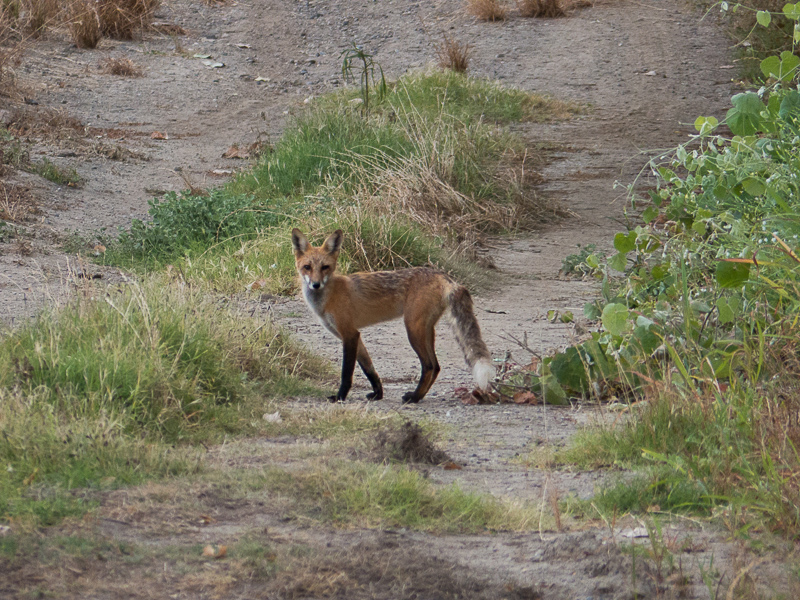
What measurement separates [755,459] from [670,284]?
6.22 ft

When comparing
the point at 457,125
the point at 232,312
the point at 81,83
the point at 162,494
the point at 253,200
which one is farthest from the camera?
the point at 81,83

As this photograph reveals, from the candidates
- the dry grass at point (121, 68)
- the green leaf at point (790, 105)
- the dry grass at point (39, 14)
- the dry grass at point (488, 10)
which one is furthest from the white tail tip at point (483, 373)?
the dry grass at point (488, 10)

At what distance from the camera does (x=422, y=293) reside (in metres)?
5.94

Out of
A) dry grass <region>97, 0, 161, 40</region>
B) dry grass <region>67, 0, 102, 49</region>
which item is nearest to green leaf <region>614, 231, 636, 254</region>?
dry grass <region>67, 0, 102, 49</region>

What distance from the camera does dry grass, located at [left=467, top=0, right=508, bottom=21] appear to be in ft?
70.3

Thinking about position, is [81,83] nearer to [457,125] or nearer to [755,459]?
[457,125]

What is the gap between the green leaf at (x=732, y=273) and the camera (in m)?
4.53

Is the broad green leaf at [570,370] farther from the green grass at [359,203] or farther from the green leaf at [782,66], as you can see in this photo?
the green grass at [359,203]

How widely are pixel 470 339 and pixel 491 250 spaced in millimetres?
5457

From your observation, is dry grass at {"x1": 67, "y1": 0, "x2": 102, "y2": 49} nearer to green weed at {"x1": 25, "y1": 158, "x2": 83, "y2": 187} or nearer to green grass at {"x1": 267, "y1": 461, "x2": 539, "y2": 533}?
green weed at {"x1": 25, "y1": 158, "x2": 83, "y2": 187}

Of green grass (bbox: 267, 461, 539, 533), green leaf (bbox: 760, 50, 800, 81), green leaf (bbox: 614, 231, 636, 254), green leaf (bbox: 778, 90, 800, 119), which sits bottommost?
green grass (bbox: 267, 461, 539, 533)

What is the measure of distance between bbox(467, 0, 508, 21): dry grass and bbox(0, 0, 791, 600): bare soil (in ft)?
0.90

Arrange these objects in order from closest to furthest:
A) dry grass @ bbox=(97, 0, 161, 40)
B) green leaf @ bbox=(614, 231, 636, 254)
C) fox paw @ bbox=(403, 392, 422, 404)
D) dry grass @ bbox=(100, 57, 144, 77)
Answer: green leaf @ bbox=(614, 231, 636, 254), fox paw @ bbox=(403, 392, 422, 404), dry grass @ bbox=(100, 57, 144, 77), dry grass @ bbox=(97, 0, 161, 40)

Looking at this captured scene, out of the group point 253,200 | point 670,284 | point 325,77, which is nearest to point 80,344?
point 670,284
